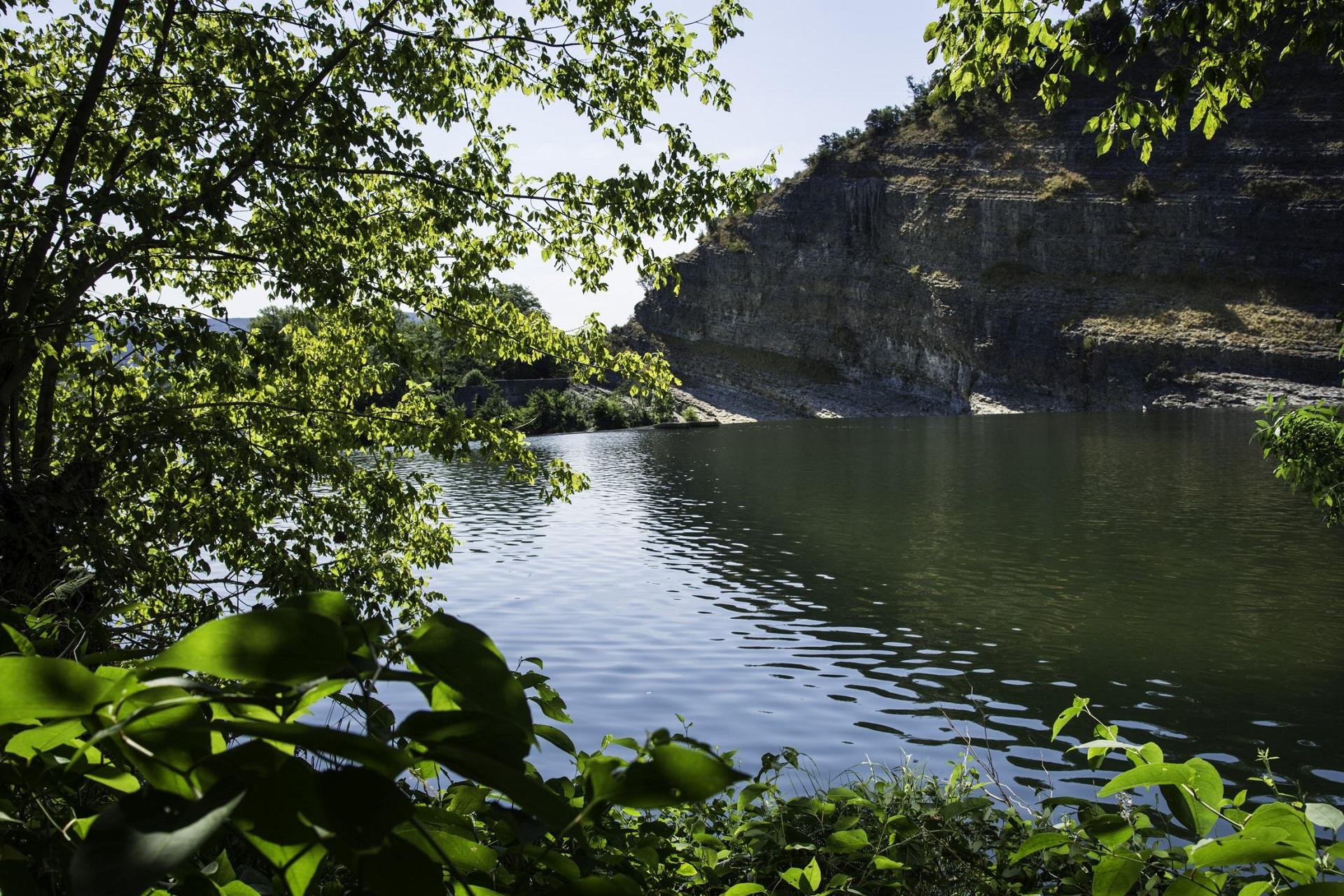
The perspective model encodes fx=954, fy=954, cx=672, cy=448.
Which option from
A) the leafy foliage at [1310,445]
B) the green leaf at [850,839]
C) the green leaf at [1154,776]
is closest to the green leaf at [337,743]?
the green leaf at [1154,776]

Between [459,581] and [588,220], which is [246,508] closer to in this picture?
[588,220]

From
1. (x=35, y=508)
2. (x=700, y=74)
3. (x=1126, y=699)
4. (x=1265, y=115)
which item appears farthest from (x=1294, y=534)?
(x=1265, y=115)

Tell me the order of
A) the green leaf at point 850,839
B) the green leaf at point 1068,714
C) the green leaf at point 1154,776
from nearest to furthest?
1. the green leaf at point 1154,776
2. the green leaf at point 1068,714
3. the green leaf at point 850,839

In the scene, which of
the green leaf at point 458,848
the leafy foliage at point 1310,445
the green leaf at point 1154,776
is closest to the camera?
the green leaf at point 458,848

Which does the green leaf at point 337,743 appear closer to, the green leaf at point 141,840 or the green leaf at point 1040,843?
the green leaf at point 141,840

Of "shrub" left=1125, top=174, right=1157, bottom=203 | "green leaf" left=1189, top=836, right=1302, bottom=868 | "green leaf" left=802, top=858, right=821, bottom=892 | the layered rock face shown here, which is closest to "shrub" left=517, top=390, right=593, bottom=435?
the layered rock face

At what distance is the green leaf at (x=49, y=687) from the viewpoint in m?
0.50

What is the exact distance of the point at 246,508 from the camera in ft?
22.0

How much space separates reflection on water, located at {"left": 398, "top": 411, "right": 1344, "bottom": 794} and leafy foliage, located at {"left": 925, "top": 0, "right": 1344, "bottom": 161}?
3566 mm

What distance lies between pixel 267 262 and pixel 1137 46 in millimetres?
5313

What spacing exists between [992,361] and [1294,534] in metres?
71.6

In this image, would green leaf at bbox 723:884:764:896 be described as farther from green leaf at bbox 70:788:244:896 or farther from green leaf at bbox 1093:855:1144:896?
green leaf at bbox 70:788:244:896

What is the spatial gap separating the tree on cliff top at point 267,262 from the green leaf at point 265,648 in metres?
4.89

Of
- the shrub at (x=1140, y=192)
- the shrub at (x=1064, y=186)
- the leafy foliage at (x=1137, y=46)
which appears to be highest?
the shrub at (x=1064, y=186)
